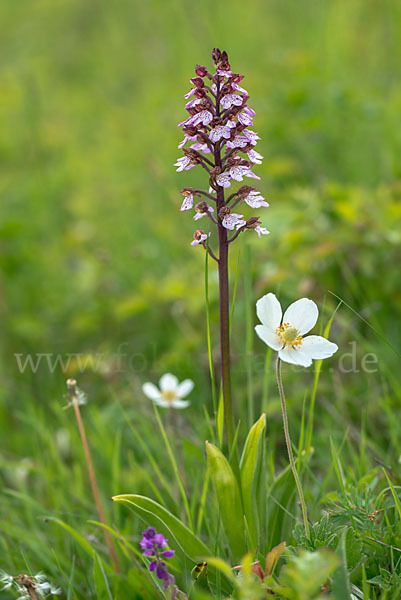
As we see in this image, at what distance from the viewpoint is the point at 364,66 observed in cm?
430

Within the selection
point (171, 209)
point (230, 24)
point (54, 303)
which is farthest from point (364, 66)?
point (54, 303)

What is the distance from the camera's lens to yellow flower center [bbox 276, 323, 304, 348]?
3.22 ft

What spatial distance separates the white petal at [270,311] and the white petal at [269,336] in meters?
0.01

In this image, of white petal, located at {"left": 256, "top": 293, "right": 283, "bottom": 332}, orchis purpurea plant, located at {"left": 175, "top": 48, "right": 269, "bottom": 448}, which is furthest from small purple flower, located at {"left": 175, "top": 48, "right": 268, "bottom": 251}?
white petal, located at {"left": 256, "top": 293, "right": 283, "bottom": 332}

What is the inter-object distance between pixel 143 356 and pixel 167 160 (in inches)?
71.5

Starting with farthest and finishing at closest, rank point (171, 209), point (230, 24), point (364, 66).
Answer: point (230, 24), point (364, 66), point (171, 209)

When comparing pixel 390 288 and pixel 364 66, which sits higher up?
pixel 364 66

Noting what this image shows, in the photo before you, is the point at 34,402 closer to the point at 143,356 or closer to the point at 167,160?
the point at 143,356

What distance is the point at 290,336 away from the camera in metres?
0.98

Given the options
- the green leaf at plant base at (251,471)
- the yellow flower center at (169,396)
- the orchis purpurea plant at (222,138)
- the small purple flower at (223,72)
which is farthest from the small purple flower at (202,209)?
the yellow flower center at (169,396)

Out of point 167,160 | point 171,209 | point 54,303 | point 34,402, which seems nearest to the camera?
point 34,402

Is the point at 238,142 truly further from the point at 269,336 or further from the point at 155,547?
the point at 155,547

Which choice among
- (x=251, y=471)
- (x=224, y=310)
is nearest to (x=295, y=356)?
(x=224, y=310)

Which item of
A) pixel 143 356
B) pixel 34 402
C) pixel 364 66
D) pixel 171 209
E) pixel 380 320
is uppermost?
pixel 364 66
